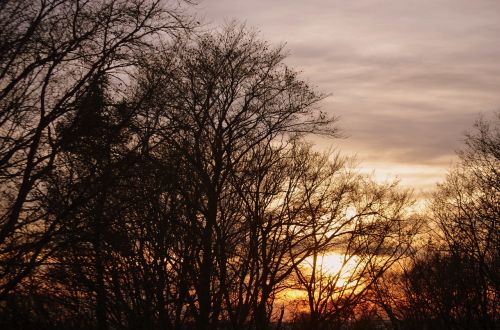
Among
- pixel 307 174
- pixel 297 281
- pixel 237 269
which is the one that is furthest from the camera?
pixel 297 281

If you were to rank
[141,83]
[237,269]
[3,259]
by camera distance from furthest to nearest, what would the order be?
[237,269] → [141,83] → [3,259]

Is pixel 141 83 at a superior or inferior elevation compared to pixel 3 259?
superior

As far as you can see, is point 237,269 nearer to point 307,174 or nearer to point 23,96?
→ point 307,174

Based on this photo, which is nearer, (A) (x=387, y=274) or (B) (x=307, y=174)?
(B) (x=307, y=174)

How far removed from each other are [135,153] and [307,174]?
20283mm

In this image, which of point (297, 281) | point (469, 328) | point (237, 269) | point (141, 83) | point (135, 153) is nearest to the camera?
point (135, 153)

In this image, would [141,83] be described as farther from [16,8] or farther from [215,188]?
[215,188]

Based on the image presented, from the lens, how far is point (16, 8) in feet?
32.7

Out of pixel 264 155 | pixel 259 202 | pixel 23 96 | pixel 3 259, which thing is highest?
pixel 264 155

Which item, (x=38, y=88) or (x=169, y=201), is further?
(x=169, y=201)

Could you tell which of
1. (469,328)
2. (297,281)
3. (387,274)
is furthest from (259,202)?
(387,274)

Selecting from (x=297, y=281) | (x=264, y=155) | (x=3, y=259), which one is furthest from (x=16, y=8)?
(x=297, y=281)

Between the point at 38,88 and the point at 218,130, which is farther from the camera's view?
the point at 218,130

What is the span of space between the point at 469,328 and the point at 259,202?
23.5m
